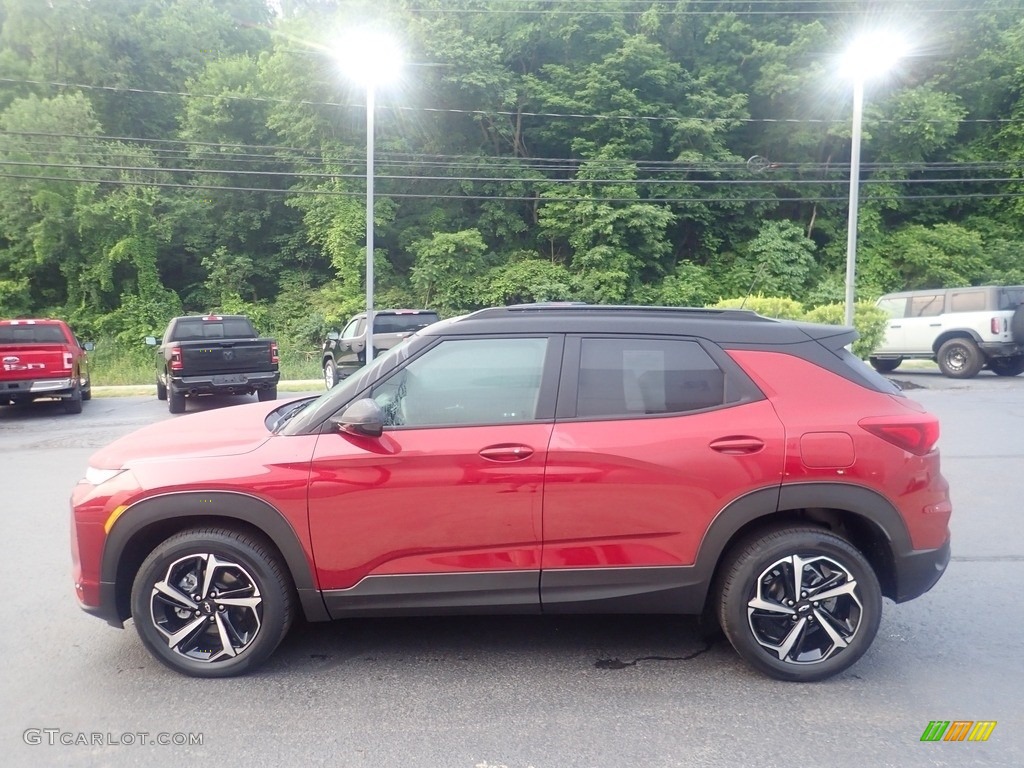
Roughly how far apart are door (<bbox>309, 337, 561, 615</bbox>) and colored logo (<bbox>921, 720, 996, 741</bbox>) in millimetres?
1790

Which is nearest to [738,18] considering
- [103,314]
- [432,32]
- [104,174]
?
[432,32]

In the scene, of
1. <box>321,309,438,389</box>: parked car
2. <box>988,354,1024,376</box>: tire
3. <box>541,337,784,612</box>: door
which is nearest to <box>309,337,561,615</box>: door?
<box>541,337,784,612</box>: door

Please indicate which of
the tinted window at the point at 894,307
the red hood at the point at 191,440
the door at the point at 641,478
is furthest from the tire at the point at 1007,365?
the red hood at the point at 191,440

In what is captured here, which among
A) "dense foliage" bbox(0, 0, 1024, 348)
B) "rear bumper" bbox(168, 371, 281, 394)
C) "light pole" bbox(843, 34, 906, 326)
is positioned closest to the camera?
"rear bumper" bbox(168, 371, 281, 394)

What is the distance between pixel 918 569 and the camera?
3.72 meters

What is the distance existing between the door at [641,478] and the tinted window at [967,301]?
17144mm

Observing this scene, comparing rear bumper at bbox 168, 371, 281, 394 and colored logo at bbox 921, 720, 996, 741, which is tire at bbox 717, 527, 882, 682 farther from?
rear bumper at bbox 168, 371, 281, 394

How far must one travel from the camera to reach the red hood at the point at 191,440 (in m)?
3.78

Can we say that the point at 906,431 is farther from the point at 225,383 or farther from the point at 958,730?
the point at 225,383

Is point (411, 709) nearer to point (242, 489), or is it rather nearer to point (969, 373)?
point (242, 489)

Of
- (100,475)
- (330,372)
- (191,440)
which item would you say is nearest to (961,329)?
(330,372)

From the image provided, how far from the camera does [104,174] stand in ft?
99.3

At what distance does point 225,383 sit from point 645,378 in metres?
11.9

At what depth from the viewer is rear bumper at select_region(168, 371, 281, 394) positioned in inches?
543
